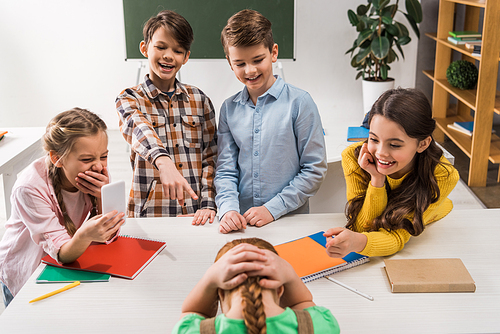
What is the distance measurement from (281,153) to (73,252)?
78cm

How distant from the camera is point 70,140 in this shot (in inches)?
52.6

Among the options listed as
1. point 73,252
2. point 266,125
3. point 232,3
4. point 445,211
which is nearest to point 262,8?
point 232,3

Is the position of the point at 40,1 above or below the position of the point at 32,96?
above

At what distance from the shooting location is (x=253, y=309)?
2.62 feet

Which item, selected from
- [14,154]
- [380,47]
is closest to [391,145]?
[14,154]

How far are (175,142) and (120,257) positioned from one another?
1.88 ft

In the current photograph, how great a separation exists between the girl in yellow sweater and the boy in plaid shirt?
1.70 ft

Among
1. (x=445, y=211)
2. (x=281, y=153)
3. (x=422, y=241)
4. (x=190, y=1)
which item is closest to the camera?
(x=422, y=241)

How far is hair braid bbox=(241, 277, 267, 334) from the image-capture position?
2.57ft

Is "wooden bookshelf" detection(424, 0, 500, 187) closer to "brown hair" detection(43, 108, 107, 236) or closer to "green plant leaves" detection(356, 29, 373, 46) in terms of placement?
"green plant leaves" detection(356, 29, 373, 46)

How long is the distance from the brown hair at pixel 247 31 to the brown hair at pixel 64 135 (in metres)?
0.54

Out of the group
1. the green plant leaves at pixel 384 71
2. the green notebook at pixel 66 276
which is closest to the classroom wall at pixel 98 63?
the green plant leaves at pixel 384 71

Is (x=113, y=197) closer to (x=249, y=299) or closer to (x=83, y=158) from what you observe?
(x=83, y=158)

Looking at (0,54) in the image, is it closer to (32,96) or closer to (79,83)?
(32,96)
